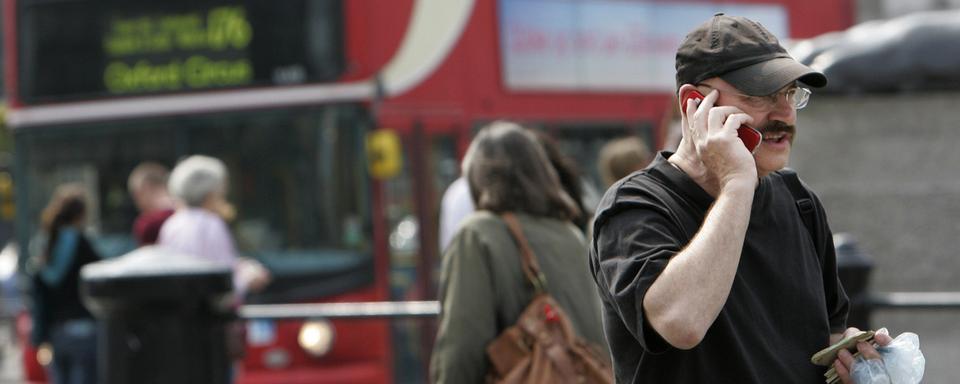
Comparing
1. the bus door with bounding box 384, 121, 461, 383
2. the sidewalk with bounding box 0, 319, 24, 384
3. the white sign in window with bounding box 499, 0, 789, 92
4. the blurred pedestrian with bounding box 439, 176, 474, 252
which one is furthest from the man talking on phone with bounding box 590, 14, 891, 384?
the sidewalk with bounding box 0, 319, 24, 384

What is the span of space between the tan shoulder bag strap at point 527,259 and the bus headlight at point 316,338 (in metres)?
4.76

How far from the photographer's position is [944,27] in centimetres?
711

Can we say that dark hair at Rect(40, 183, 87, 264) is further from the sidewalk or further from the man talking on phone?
the sidewalk

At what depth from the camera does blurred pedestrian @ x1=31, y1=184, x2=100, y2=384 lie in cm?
823

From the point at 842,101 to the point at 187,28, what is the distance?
3.78 metres

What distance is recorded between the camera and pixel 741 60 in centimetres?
255

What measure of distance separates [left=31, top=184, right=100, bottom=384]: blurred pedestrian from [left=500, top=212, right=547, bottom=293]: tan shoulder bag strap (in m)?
4.45

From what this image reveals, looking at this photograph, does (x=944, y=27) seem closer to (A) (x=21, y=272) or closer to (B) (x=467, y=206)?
(B) (x=467, y=206)

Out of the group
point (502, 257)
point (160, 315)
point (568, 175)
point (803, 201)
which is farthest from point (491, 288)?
point (160, 315)

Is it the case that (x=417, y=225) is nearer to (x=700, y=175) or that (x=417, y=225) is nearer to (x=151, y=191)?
(x=151, y=191)

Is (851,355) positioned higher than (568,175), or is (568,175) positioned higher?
(568,175)

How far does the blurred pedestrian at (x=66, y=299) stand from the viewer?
27.0ft

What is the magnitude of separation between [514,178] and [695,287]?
203cm

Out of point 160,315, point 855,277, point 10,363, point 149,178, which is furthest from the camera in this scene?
point 10,363
